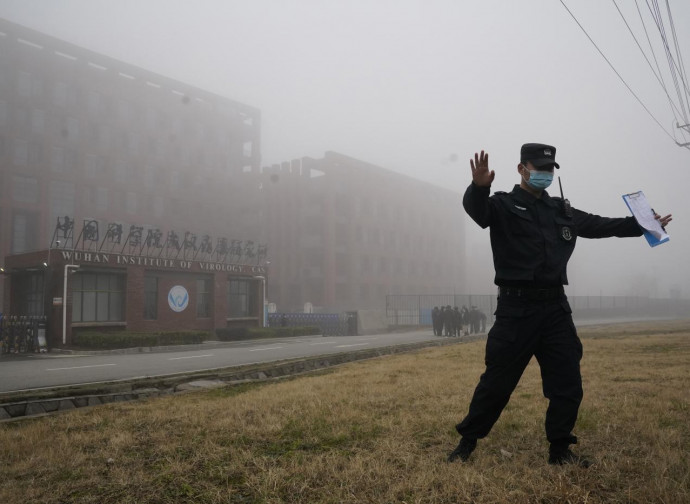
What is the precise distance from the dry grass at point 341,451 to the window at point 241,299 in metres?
28.8

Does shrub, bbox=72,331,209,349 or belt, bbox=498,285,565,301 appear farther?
shrub, bbox=72,331,209,349

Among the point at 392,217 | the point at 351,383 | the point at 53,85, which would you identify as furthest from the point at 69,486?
the point at 392,217

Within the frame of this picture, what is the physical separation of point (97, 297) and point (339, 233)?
39.9 m

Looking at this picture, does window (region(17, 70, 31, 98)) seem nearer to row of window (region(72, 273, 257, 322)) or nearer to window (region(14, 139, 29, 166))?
window (region(14, 139, 29, 166))

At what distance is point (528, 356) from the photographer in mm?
3703

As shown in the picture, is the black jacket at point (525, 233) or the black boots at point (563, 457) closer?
the black boots at point (563, 457)

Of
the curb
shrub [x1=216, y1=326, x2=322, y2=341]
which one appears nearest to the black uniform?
the curb

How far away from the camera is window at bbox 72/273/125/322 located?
25281 mm

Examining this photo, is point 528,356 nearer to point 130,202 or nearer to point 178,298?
point 178,298

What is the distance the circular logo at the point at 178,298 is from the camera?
2977 centimetres

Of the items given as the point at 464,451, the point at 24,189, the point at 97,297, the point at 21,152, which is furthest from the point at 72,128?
the point at 464,451


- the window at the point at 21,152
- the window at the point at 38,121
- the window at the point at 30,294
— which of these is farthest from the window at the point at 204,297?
the window at the point at 38,121

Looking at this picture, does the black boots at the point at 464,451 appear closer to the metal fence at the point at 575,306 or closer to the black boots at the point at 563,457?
the black boots at the point at 563,457

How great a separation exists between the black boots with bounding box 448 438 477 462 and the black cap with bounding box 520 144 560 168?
Result: 1.92m
